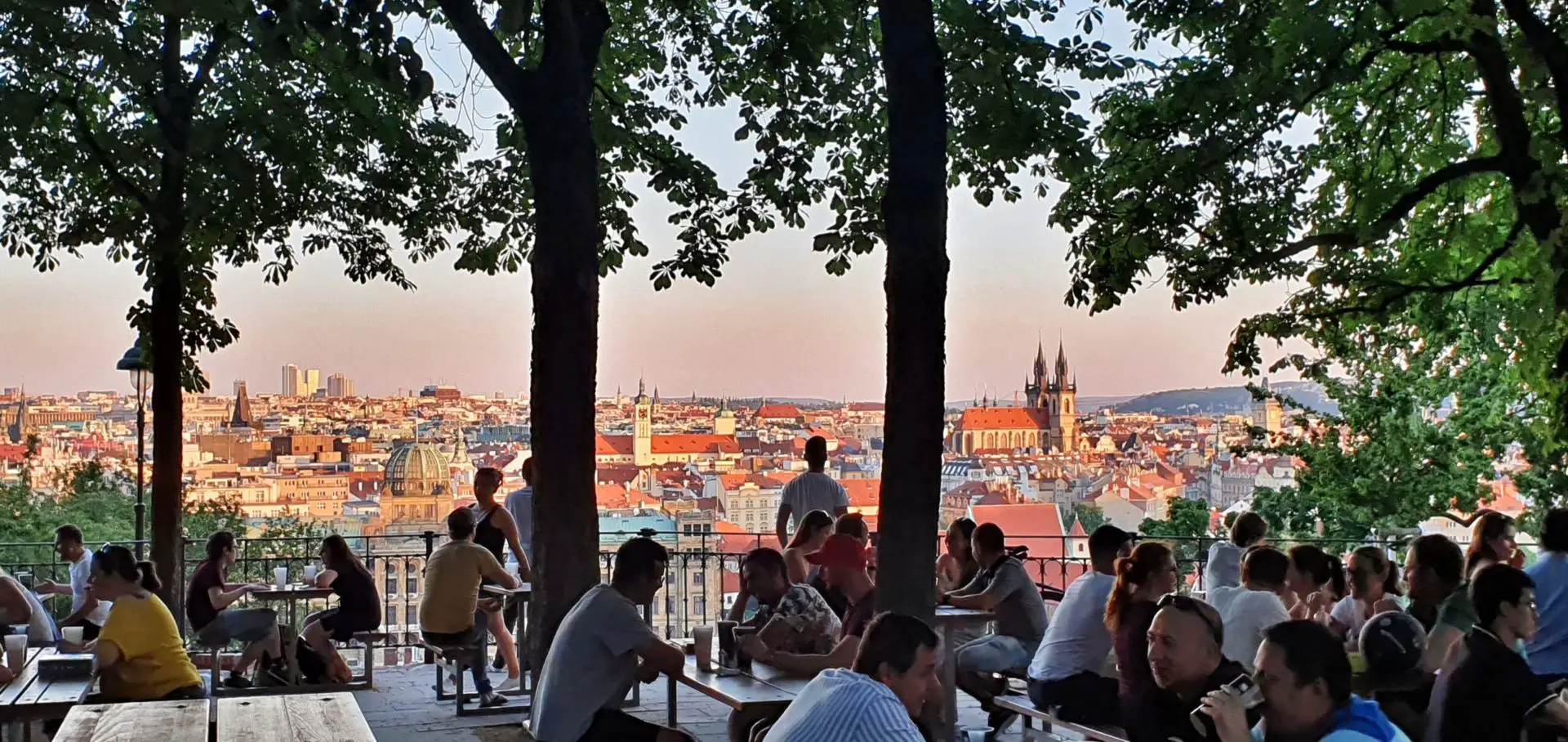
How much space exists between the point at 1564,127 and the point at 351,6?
9.85 meters

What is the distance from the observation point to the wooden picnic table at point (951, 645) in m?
8.44

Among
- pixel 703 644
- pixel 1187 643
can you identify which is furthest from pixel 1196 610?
pixel 703 644

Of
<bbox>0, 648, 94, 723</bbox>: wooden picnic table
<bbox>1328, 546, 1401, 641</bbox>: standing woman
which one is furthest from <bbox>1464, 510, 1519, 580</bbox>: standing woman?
<bbox>0, 648, 94, 723</bbox>: wooden picnic table

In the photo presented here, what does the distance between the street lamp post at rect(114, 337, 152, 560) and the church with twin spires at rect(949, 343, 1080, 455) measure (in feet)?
32.9

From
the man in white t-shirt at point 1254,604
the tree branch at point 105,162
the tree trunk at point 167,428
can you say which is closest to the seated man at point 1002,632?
the man in white t-shirt at point 1254,604

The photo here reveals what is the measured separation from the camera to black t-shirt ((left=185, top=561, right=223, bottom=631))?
1040cm

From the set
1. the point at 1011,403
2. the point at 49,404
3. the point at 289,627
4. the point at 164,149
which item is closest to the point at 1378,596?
the point at 289,627

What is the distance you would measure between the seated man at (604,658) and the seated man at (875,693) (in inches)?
84.5

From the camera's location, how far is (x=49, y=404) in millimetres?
23547

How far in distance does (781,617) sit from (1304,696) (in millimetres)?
3710

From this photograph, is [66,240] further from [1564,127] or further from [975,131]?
[1564,127]

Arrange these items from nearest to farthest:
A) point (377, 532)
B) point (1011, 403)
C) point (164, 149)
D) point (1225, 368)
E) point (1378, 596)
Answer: point (1378, 596), point (164, 149), point (377, 532), point (1225, 368), point (1011, 403)

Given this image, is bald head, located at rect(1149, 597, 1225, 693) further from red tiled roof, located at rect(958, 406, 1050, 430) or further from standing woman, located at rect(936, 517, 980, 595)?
red tiled roof, located at rect(958, 406, 1050, 430)

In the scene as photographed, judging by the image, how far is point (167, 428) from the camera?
12562 mm
